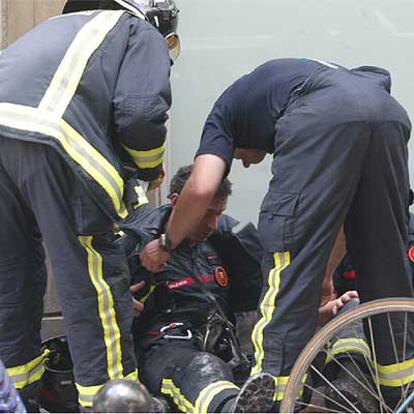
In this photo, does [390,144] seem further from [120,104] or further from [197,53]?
[197,53]

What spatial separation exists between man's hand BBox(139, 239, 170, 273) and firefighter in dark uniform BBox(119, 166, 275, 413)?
7 centimetres

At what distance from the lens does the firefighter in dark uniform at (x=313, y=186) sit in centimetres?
348

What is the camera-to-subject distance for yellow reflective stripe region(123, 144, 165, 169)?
3.60 m

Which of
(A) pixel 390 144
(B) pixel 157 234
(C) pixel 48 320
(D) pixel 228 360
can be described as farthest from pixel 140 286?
(A) pixel 390 144

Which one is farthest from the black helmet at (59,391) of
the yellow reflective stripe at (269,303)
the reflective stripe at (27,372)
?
the yellow reflective stripe at (269,303)

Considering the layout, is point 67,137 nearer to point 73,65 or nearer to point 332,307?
point 73,65

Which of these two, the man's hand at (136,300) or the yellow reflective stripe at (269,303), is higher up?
the yellow reflective stripe at (269,303)

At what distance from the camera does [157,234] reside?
4.19 metres

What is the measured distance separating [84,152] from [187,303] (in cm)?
109

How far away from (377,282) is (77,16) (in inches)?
59.5

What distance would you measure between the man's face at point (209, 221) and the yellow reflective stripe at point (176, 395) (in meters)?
0.69

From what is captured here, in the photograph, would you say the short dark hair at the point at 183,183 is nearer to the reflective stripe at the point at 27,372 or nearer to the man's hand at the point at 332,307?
the man's hand at the point at 332,307

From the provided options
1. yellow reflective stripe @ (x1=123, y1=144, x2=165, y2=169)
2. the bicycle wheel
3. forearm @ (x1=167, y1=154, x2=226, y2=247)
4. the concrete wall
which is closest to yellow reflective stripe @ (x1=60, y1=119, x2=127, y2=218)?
yellow reflective stripe @ (x1=123, y1=144, x2=165, y2=169)

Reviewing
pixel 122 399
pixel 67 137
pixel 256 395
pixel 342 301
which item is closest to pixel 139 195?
pixel 67 137
